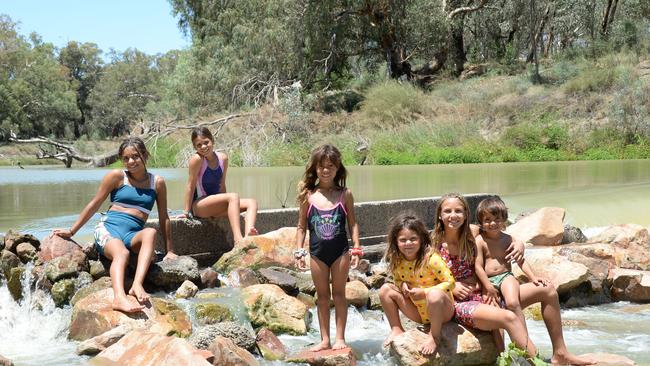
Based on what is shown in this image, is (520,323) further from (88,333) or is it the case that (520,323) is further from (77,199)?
(77,199)

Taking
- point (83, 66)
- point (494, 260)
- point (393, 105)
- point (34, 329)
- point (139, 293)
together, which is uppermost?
point (83, 66)

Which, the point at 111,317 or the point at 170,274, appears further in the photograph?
the point at 170,274

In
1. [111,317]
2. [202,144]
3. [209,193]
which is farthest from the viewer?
[209,193]

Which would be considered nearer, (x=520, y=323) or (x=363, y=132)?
(x=520, y=323)

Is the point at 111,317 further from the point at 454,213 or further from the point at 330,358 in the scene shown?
the point at 454,213

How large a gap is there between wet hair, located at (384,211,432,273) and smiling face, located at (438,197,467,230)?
171 millimetres

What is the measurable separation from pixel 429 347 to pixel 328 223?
3.65 feet

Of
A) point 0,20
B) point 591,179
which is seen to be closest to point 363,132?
point 591,179

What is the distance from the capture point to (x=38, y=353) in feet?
18.4

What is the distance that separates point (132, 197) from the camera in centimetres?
672

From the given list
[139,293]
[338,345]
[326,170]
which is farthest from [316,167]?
[139,293]

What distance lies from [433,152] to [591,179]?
7596 millimetres

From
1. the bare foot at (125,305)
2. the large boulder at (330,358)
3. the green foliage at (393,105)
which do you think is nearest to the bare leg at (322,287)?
the large boulder at (330,358)

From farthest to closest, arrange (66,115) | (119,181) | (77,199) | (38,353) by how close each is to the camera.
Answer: (66,115) < (77,199) < (119,181) < (38,353)
